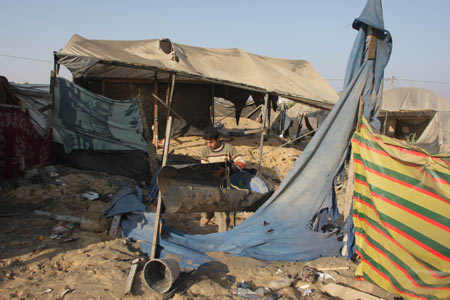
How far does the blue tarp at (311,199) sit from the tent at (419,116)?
44.6 feet

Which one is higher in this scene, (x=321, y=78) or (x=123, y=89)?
(x=321, y=78)

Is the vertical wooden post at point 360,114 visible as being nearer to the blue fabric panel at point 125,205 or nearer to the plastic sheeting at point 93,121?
the blue fabric panel at point 125,205

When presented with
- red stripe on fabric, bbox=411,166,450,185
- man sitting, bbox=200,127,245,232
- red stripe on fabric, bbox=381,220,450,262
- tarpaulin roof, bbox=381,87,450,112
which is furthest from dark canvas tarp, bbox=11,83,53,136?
tarpaulin roof, bbox=381,87,450,112

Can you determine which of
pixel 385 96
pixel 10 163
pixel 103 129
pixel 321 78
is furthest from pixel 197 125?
pixel 385 96

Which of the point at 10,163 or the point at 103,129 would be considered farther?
the point at 103,129

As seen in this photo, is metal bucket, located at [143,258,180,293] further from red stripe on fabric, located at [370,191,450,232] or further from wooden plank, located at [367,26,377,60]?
wooden plank, located at [367,26,377,60]

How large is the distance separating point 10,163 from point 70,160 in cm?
141

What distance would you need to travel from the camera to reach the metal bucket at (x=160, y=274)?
3266 millimetres

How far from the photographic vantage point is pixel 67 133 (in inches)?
277

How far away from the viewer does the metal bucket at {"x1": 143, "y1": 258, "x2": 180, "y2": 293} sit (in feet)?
10.7

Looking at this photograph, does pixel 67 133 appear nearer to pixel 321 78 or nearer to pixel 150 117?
pixel 150 117

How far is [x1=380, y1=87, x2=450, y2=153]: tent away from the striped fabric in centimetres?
1383

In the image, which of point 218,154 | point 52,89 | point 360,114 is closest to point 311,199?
point 360,114

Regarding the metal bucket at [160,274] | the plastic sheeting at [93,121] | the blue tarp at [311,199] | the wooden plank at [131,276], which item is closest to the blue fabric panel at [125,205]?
the blue tarp at [311,199]
